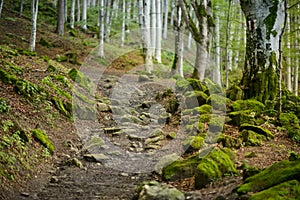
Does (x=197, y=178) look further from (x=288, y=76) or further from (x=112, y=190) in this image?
(x=288, y=76)

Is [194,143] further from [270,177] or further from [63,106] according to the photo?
[63,106]

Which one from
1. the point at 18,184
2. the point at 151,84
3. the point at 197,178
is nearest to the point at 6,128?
the point at 18,184

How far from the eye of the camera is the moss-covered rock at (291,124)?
24.6 feet

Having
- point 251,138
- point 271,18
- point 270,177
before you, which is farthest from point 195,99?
point 270,177

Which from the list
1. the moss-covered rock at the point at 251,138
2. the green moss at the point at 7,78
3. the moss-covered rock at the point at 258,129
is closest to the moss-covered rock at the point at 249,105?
the moss-covered rock at the point at 258,129

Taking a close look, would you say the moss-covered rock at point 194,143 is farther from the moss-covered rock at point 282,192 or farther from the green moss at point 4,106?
the green moss at point 4,106

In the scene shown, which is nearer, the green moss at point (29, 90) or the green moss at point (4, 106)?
the green moss at point (4, 106)

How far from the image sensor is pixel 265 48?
908 centimetres

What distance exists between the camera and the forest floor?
5301 millimetres

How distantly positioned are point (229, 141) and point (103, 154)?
287 centimetres

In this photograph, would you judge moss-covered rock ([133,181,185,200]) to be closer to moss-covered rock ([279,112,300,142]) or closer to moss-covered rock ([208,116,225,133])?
moss-covered rock ([208,116,225,133])

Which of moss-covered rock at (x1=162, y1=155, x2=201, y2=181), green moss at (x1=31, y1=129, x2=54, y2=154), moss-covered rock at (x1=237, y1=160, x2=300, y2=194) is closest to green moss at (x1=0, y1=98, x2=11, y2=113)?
green moss at (x1=31, y1=129, x2=54, y2=154)

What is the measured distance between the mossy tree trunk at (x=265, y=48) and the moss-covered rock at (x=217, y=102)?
841 mm

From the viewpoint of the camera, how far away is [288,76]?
1698 centimetres
